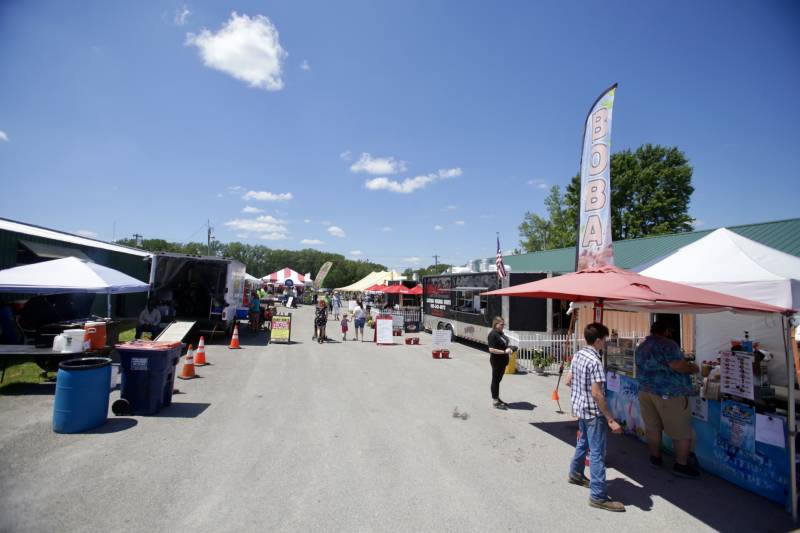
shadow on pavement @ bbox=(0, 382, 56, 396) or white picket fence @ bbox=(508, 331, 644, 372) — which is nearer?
shadow on pavement @ bbox=(0, 382, 56, 396)

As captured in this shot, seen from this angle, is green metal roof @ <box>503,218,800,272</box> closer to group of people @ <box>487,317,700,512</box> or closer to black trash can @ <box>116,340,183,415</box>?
group of people @ <box>487,317,700,512</box>

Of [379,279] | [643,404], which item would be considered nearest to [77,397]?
[643,404]

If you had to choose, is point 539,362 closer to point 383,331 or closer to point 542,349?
point 542,349

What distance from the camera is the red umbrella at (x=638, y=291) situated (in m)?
4.25

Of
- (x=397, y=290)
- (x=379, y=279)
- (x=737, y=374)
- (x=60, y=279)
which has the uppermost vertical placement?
(x=379, y=279)

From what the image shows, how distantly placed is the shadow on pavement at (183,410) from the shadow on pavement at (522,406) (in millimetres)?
5495

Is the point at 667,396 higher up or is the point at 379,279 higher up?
the point at 379,279

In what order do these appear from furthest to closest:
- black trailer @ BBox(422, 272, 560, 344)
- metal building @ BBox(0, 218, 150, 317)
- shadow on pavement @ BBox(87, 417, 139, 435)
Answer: black trailer @ BBox(422, 272, 560, 344) → metal building @ BBox(0, 218, 150, 317) → shadow on pavement @ BBox(87, 417, 139, 435)

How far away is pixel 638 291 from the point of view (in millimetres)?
4715

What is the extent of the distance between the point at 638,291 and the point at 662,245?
14487 mm

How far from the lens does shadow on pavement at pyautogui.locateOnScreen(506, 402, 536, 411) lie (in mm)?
7318

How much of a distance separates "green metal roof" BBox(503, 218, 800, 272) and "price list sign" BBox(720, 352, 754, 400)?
2.90 m

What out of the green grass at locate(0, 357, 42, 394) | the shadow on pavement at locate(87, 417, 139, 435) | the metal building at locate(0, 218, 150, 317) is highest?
the metal building at locate(0, 218, 150, 317)

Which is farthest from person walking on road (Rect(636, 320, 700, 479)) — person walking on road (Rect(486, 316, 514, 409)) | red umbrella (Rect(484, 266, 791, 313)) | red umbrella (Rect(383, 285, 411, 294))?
red umbrella (Rect(383, 285, 411, 294))
